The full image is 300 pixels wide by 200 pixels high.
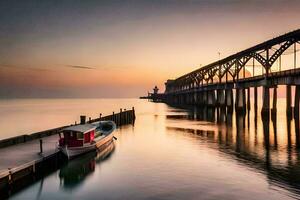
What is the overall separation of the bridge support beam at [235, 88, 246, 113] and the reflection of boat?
79665mm

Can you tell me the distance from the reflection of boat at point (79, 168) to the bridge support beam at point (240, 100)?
261 ft

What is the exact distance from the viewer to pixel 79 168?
3684 cm

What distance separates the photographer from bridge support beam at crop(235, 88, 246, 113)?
119938 mm

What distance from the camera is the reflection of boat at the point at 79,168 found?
31.8m

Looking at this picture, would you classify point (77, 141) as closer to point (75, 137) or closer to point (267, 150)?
point (75, 137)

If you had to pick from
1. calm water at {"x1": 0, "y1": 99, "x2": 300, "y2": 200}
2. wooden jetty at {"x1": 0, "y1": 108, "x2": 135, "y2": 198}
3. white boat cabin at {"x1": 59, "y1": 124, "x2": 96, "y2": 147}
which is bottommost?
calm water at {"x1": 0, "y1": 99, "x2": 300, "y2": 200}

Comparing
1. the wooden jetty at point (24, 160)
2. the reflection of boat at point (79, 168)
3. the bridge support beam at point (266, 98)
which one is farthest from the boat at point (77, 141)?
the bridge support beam at point (266, 98)

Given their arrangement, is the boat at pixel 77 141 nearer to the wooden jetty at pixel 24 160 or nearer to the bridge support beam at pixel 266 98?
the wooden jetty at pixel 24 160

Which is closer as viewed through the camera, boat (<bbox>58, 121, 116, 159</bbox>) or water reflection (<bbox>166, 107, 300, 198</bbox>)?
water reflection (<bbox>166, 107, 300, 198</bbox>)

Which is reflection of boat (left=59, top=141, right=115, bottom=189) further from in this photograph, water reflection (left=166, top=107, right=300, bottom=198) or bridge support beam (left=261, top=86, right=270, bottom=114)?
bridge support beam (left=261, top=86, right=270, bottom=114)

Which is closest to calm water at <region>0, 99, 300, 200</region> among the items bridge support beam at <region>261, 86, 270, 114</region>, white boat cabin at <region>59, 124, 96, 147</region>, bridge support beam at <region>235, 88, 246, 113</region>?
white boat cabin at <region>59, 124, 96, 147</region>

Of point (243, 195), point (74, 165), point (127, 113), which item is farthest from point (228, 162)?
point (127, 113)

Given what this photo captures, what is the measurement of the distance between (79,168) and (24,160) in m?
6.13

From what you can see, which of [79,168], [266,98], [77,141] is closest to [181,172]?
[79,168]
